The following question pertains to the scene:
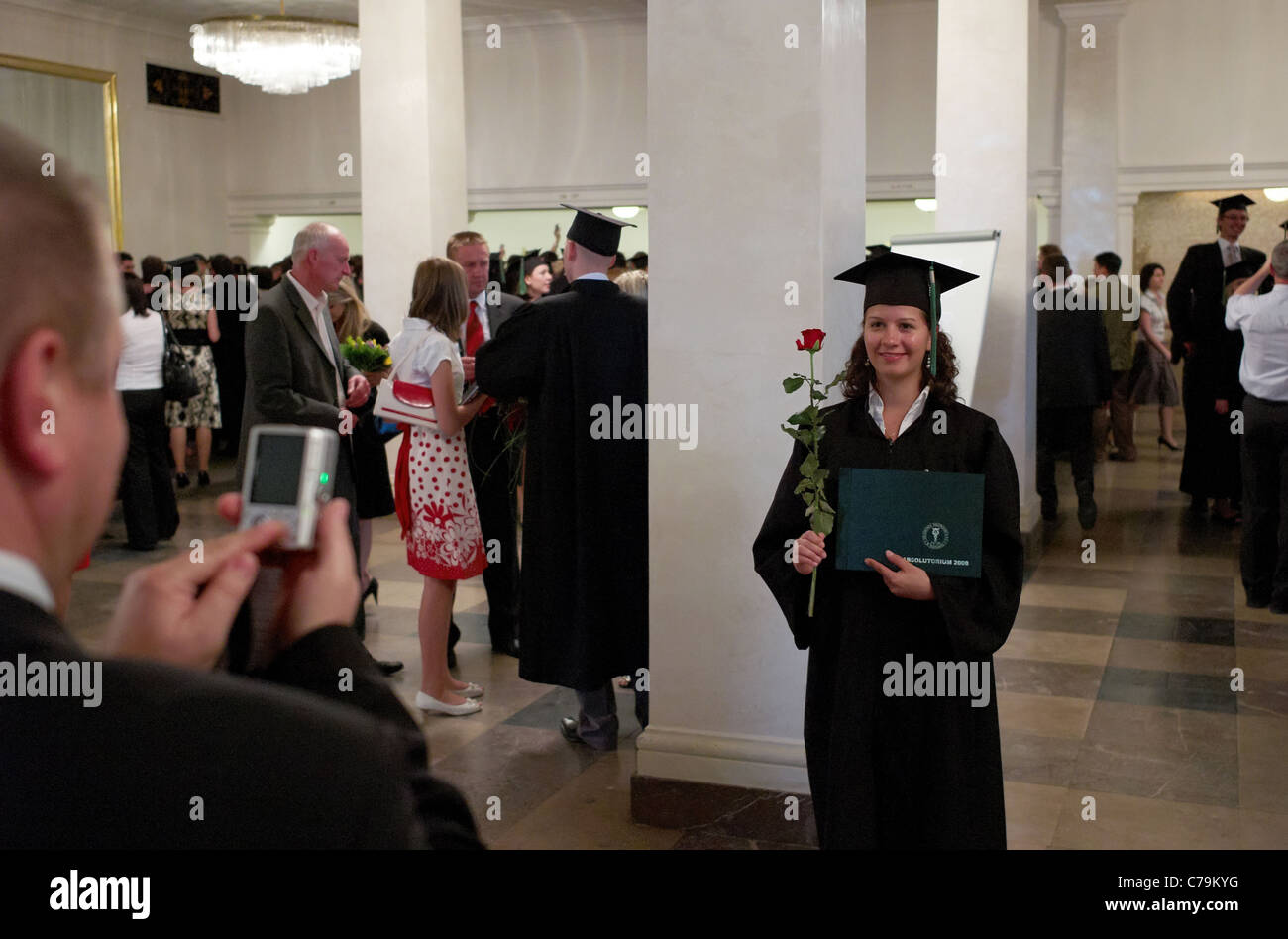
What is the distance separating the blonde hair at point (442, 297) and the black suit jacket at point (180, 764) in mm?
4606

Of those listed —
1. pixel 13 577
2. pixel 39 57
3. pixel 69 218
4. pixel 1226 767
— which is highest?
pixel 39 57

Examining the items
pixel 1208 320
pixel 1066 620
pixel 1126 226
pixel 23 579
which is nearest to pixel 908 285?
pixel 23 579

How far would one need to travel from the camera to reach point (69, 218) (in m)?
0.77

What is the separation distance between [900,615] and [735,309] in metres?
1.30

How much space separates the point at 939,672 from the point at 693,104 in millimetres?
2014

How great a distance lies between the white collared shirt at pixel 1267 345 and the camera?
6.77 metres

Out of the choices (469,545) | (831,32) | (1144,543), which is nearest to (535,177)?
(1144,543)

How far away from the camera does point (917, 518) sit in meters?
3.03

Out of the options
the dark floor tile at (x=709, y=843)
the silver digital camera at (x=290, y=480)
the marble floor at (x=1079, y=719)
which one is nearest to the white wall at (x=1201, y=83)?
the marble floor at (x=1079, y=719)

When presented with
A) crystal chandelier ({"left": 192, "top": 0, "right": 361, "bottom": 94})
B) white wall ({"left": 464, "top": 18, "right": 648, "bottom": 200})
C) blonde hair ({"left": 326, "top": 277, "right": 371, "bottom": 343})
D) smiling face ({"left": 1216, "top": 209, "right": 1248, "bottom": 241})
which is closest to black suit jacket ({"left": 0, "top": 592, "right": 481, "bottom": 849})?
blonde hair ({"left": 326, "top": 277, "right": 371, "bottom": 343})

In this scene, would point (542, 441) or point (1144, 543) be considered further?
point (1144, 543)

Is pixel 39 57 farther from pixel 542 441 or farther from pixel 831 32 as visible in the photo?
pixel 831 32

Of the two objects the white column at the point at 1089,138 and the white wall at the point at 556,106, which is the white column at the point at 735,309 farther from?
the white wall at the point at 556,106
